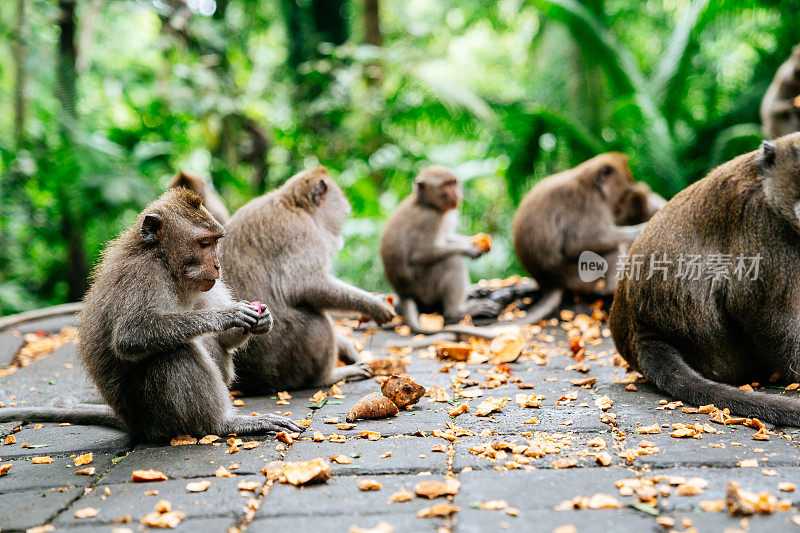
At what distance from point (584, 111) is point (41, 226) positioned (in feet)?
29.2

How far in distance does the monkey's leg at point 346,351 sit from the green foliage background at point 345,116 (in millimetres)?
4773

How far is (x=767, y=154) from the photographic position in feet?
12.1

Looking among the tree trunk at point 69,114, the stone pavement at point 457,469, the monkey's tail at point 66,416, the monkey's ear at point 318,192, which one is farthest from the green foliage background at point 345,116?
the stone pavement at point 457,469

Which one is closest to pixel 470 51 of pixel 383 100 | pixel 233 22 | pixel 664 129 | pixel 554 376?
pixel 233 22

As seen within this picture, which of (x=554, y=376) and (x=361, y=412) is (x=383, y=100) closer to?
(x=554, y=376)

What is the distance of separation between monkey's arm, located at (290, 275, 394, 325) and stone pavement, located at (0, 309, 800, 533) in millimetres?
685

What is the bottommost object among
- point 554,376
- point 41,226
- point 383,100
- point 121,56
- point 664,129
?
point 554,376

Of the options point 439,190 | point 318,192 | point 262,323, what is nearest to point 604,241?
point 439,190

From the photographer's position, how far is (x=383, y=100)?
1078 cm

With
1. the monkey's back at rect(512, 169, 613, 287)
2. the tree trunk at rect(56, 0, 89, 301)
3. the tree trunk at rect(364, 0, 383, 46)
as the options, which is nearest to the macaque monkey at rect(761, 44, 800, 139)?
the monkey's back at rect(512, 169, 613, 287)

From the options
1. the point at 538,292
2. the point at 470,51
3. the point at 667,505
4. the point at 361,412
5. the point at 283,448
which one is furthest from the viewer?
the point at 470,51

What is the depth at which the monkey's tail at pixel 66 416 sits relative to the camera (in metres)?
3.60

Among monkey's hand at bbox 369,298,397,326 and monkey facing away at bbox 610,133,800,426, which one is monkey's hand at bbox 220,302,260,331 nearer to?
monkey's hand at bbox 369,298,397,326

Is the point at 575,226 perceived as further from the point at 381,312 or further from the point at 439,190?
the point at 381,312
